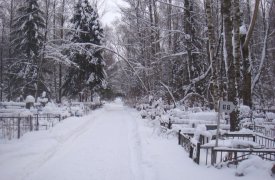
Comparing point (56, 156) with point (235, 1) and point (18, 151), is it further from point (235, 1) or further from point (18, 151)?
point (235, 1)

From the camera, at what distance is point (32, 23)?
34.0 meters

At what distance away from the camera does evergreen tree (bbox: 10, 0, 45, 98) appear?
33469mm

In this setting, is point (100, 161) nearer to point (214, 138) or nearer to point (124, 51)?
point (214, 138)

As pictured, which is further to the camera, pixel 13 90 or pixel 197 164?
pixel 13 90

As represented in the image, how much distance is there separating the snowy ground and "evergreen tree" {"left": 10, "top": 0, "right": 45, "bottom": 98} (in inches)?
868

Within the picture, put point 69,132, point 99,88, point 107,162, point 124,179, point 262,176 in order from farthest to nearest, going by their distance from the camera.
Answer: point 99,88 < point 69,132 < point 107,162 < point 124,179 < point 262,176

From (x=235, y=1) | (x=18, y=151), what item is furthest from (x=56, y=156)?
(x=235, y=1)

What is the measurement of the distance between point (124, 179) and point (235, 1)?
28.8ft

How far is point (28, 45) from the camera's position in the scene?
33.9m

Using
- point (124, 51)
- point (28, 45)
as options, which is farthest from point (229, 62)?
point (124, 51)

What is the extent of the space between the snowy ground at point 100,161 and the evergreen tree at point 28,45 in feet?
72.4

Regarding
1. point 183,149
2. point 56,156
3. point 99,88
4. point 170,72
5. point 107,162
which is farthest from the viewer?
point 99,88

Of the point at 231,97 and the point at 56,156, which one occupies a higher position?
the point at 231,97

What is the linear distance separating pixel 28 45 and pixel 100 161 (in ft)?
91.5
